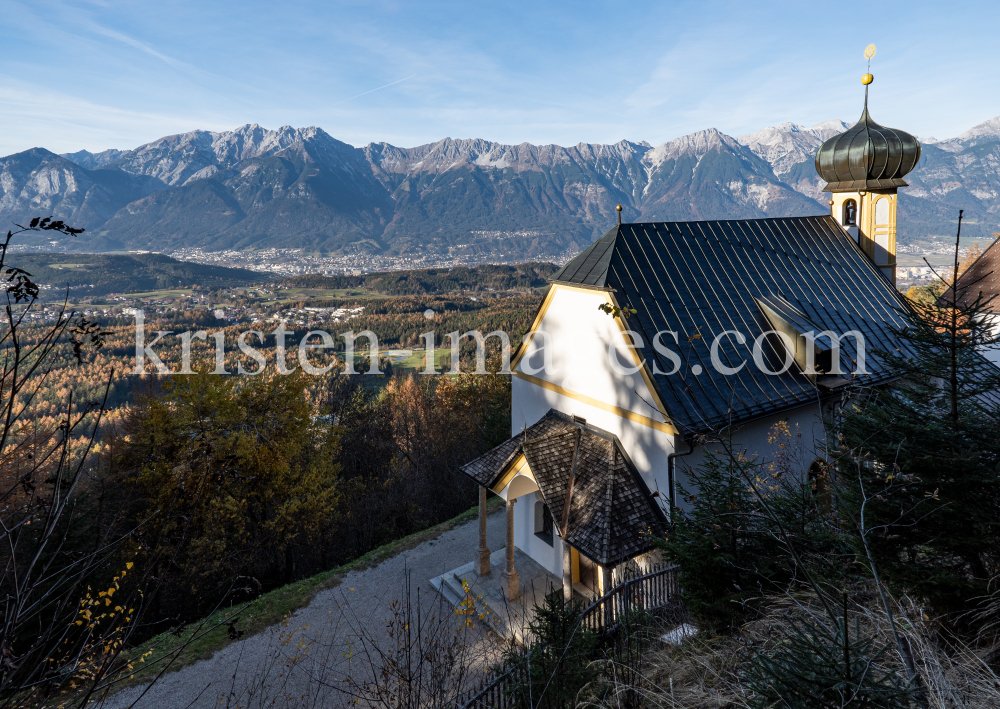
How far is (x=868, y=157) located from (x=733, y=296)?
30.3 feet

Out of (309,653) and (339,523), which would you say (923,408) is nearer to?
(309,653)

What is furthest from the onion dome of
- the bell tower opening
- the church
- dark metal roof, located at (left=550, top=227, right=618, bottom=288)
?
dark metal roof, located at (left=550, top=227, right=618, bottom=288)

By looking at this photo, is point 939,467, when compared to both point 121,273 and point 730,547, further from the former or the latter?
point 121,273

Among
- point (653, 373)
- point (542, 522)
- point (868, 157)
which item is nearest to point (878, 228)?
point (868, 157)

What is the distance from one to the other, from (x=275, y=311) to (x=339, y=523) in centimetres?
7803

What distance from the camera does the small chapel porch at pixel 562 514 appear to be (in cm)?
1070

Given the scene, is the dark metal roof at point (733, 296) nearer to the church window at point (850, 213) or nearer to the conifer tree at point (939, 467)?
the church window at point (850, 213)

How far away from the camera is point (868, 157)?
60.0ft

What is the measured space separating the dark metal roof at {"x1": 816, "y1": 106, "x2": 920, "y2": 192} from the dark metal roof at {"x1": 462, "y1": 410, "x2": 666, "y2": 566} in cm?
1391

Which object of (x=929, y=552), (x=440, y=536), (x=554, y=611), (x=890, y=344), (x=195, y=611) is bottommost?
(x=195, y=611)

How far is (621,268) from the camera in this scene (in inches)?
514

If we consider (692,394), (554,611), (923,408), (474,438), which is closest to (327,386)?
(474,438)

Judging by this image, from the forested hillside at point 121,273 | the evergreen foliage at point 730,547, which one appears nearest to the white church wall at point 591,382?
the evergreen foliage at point 730,547

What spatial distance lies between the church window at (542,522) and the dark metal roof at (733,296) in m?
4.38
